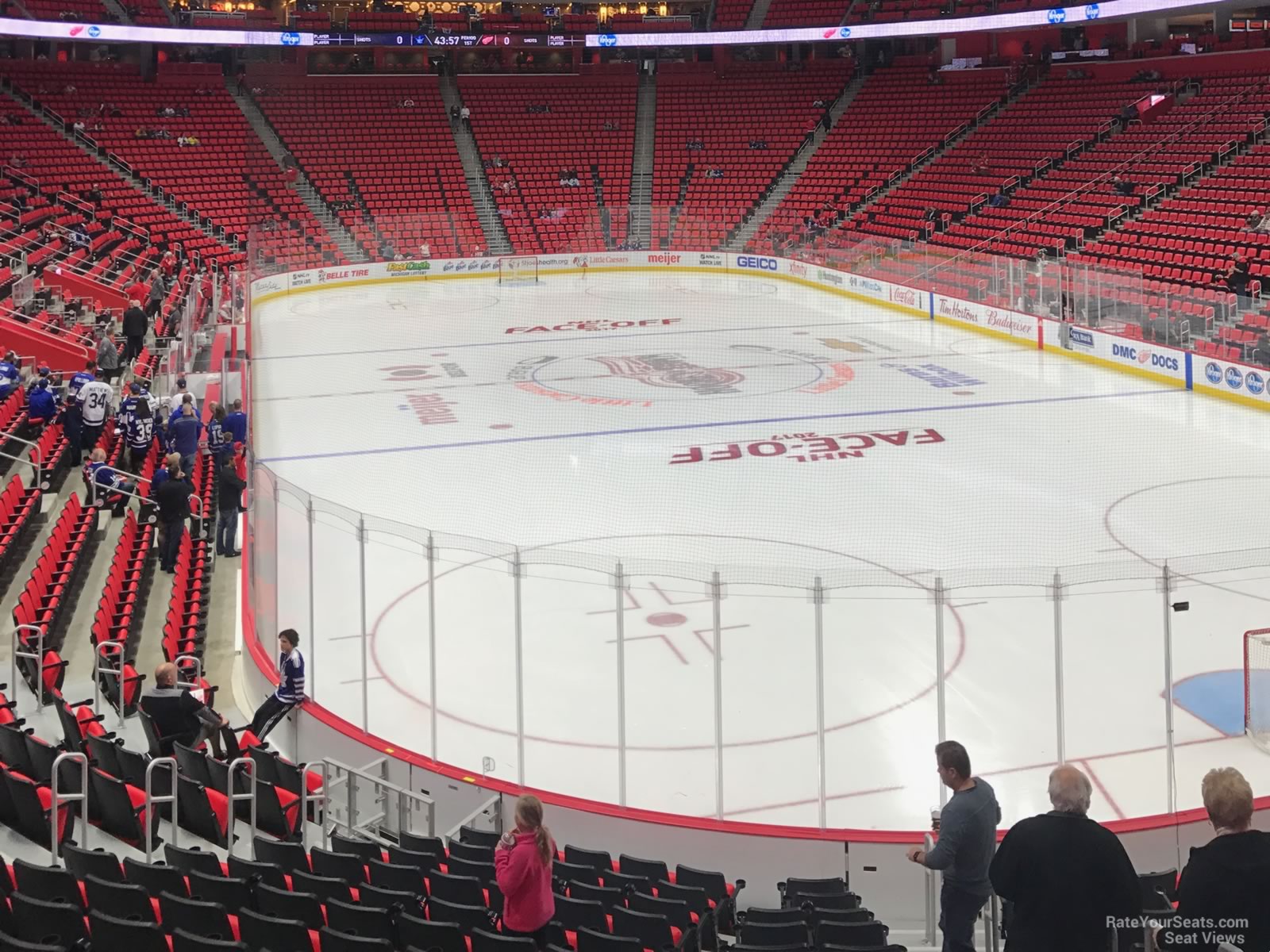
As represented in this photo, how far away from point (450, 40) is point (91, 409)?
31.4 meters

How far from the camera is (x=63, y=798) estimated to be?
6383mm

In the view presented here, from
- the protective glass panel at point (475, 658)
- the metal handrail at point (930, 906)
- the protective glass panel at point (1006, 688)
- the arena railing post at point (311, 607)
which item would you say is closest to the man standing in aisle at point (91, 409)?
the arena railing post at point (311, 607)

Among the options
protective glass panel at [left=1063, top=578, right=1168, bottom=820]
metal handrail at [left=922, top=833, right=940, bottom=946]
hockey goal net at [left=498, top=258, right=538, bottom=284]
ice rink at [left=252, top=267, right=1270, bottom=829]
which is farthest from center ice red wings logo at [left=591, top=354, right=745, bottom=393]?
metal handrail at [left=922, top=833, right=940, bottom=946]

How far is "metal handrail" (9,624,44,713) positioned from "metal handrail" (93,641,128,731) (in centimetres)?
32

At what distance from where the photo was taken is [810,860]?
6.87 m

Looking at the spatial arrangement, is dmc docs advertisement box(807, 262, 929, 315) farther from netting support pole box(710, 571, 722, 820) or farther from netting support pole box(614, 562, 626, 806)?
netting support pole box(710, 571, 722, 820)

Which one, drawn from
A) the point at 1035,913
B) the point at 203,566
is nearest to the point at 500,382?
the point at 203,566

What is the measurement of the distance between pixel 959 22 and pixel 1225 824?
121ft

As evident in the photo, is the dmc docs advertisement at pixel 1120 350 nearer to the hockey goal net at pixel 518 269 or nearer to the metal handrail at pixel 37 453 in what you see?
the metal handrail at pixel 37 453

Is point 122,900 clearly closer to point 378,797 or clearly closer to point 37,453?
point 378,797

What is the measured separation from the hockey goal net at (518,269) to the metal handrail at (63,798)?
30829mm

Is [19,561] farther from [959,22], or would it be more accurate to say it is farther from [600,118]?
[600,118]

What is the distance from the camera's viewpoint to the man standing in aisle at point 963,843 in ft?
15.4

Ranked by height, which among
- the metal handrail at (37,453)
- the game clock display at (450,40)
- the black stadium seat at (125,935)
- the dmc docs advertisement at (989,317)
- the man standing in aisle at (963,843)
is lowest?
the black stadium seat at (125,935)
